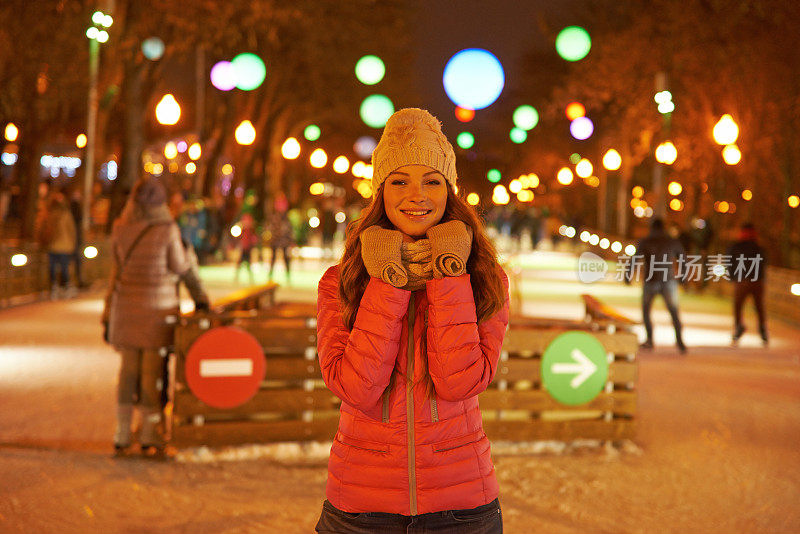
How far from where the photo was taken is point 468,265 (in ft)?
9.57

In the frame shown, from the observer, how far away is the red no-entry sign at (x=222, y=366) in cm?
697

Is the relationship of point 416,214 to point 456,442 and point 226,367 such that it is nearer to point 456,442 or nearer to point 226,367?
point 456,442

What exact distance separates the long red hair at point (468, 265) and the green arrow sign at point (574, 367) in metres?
4.69

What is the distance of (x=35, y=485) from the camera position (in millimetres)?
6137

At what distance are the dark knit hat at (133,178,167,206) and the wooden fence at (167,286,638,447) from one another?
84 centimetres

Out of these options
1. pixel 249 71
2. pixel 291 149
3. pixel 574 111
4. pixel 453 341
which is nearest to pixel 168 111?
pixel 249 71

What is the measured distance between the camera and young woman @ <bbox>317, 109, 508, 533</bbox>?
8.89ft

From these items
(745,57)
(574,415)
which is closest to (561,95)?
(745,57)

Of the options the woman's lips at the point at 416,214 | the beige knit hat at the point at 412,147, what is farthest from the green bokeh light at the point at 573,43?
the woman's lips at the point at 416,214

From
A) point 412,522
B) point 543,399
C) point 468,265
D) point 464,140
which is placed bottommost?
point 543,399

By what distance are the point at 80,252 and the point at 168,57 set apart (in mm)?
6812

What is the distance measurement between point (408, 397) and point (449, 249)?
425 mm

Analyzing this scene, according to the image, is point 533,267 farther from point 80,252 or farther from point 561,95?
point 80,252

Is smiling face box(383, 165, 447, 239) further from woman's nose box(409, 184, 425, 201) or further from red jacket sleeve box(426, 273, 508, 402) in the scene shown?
red jacket sleeve box(426, 273, 508, 402)
